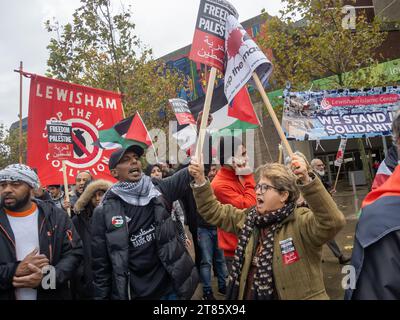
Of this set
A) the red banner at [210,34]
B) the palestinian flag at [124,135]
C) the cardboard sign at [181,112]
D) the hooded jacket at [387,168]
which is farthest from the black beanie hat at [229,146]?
the palestinian flag at [124,135]

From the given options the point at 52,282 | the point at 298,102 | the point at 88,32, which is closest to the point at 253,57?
the point at 52,282

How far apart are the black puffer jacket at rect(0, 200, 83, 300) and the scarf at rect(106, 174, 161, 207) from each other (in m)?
0.46

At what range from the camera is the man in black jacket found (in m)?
2.78

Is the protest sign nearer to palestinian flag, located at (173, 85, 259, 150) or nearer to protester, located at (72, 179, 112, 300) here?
protester, located at (72, 179, 112, 300)

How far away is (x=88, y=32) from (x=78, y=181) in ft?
28.1

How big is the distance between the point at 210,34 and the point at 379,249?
91.2 inches

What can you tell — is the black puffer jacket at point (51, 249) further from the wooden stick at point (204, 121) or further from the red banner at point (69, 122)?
the red banner at point (69, 122)

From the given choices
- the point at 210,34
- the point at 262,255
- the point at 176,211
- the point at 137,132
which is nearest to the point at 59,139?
the point at 137,132

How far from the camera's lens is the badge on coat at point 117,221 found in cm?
281

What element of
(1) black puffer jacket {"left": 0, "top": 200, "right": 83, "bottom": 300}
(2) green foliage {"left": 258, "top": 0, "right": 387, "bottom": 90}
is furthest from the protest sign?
(2) green foliage {"left": 258, "top": 0, "right": 387, "bottom": 90}

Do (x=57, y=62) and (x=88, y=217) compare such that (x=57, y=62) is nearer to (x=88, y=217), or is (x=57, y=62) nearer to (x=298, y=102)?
(x=298, y=102)

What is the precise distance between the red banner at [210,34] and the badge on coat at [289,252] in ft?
5.10

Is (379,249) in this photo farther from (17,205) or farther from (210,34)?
(17,205)
